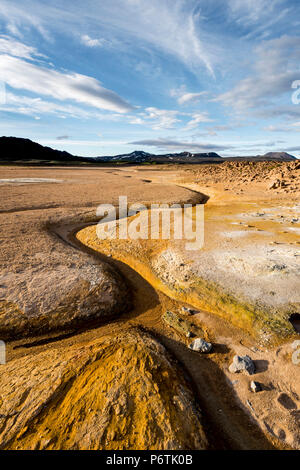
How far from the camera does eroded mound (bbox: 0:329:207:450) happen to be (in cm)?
300

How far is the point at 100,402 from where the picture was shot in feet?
11.2

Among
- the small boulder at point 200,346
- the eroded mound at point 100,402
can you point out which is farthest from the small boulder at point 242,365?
the eroded mound at point 100,402

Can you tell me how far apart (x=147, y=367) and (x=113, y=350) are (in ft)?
2.65

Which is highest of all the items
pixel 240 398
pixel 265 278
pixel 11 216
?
pixel 11 216

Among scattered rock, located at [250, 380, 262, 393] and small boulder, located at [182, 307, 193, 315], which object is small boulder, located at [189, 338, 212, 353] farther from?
small boulder, located at [182, 307, 193, 315]

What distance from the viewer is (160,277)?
7.30m

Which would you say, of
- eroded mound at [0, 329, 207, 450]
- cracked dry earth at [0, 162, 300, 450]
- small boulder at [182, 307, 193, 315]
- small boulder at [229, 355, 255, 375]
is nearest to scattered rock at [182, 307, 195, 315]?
small boulder at [182, 307, 193, 315]

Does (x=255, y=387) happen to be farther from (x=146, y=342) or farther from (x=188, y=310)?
(x=188, y=310)

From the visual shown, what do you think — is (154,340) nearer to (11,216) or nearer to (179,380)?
(179,380)

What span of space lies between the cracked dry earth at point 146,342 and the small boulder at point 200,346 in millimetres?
136

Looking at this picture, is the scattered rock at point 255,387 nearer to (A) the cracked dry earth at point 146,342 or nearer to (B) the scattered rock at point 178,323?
(A) the cracked dry earth at point 146,342

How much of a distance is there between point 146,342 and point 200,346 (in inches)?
45.3

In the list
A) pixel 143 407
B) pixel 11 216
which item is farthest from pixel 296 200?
pixel 11 216

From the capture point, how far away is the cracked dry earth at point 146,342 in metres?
3.20
